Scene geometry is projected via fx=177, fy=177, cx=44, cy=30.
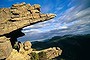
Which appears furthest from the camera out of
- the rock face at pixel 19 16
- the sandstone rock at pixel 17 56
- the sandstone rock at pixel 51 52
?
the sandstone rock at pixel 51 52

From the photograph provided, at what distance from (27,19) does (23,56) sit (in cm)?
1530

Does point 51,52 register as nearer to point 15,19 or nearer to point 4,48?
point 15,19

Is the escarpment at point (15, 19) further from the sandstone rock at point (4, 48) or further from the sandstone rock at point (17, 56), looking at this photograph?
the sandstone rock at point (17, 56)

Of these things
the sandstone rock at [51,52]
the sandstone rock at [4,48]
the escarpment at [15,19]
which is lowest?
the sandstone rock at [51,52]

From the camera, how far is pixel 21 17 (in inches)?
2729

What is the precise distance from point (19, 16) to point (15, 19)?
7.22 feet

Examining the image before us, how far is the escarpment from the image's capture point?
65.0 m

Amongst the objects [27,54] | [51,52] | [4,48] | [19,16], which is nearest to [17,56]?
[27,54]

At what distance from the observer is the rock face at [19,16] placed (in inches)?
2618

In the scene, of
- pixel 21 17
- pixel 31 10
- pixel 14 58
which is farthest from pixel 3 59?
pixel 31 10

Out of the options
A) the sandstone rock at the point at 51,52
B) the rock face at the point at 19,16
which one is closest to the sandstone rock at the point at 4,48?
the rock face at the point at 19,16

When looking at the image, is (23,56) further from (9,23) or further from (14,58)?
(9,23)

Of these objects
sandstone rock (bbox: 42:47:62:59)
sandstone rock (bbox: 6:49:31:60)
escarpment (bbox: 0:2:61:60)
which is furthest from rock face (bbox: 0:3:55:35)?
sandstone rock (bbox: 42:47:62:59)

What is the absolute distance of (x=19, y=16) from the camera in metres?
69.2
